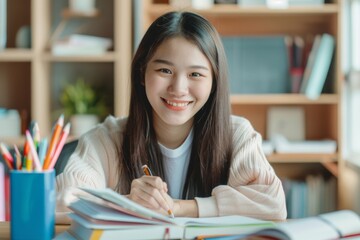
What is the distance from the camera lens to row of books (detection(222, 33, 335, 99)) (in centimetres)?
319

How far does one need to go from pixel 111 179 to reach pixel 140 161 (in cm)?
10

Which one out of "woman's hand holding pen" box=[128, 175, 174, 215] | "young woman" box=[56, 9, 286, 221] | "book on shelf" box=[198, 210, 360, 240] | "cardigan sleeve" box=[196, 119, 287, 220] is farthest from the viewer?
"young woman" box=[56, 9, 286, 221]

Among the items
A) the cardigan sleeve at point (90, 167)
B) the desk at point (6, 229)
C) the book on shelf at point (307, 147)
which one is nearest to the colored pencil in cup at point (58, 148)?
the desk at point (6, 229)

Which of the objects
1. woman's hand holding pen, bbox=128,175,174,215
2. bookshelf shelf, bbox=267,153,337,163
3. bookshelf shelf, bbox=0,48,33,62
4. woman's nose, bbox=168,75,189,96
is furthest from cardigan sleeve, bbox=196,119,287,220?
bookshelf shelf, bbox=0,48,33,62

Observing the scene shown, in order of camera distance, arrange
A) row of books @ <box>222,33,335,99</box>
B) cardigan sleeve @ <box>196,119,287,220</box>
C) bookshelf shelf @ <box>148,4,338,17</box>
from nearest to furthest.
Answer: cardigan sleeve @ <box>196,119,287,220</box> → bookshelf shelf @ <box>148,4,338,17</box> → row of books @ <box>222,33,335,99</box>

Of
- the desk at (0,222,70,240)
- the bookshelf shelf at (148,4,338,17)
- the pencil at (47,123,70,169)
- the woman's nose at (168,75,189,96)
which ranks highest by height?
the bookshelf shelf at (148,4,338,17)

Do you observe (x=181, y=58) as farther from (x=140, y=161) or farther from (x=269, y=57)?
(x=269, y=57)

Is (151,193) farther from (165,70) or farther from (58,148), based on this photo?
(165,70)

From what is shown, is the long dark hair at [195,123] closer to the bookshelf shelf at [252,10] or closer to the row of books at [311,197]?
the bookshelf shelf at [252,10]

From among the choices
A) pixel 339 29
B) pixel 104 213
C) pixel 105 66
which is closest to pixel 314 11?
pixel 339 29

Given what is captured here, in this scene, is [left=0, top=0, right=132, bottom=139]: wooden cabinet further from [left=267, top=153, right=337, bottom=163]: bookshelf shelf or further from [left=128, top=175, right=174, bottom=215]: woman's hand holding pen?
[left=128, top=175, right=174, bottom=215]: woman's hand holding pen

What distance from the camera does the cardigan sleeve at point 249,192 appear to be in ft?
4.61

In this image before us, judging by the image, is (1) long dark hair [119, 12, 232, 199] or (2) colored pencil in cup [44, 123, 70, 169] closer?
(2) colored pencil in cup [44, 123, 70, 169]

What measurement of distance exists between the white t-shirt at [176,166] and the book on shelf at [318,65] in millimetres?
1528
